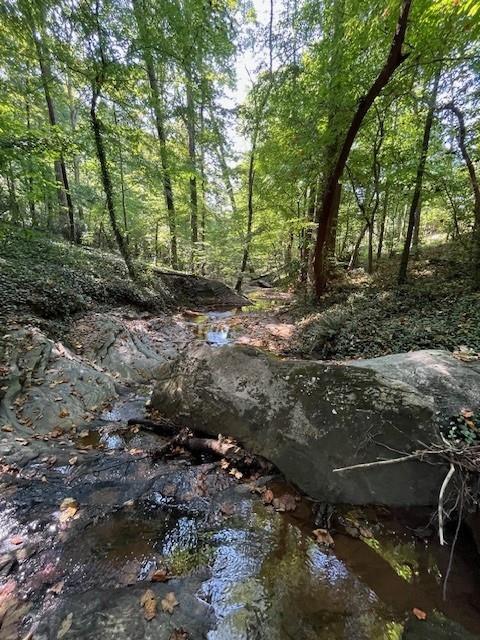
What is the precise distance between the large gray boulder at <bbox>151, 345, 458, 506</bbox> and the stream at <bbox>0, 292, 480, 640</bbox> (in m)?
0.23

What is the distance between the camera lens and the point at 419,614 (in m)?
2.09

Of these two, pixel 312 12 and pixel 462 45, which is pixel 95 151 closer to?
pixel 312 12

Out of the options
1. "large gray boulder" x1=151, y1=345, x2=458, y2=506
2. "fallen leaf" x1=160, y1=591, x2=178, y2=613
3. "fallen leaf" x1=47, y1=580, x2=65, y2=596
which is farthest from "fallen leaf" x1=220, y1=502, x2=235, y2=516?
"fallen leaf" x1=47, y1=580, x2=65, y2=596

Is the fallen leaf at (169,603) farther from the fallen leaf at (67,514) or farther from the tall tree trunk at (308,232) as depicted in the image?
the tall tree trunk at (308,232)

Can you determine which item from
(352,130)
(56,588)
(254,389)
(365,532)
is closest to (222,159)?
(352,130)

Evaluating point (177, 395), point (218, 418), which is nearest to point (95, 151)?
point (177, 395)

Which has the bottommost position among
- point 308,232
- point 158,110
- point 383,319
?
point 383,319

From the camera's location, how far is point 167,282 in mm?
13328

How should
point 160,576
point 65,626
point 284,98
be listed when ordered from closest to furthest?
point 65,626 → point 160,576 → point 284,98

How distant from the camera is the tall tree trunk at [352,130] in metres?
5.45

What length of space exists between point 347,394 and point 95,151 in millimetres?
10261

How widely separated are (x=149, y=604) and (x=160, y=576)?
0.70ft

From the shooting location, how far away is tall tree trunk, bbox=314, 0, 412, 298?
545cm

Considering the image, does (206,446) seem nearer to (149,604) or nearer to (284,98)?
(149,604)
